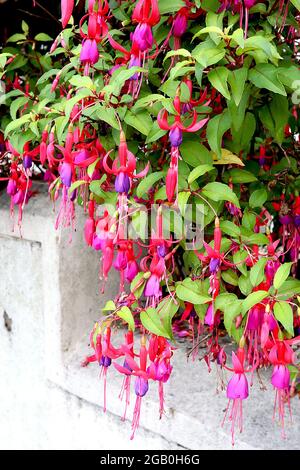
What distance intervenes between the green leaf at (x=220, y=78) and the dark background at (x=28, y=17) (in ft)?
3.33

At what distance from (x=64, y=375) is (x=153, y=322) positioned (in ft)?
2.47

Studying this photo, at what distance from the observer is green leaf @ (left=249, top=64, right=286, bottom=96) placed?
0.78 m

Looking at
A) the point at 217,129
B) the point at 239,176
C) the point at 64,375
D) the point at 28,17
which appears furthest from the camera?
the point at 28,17

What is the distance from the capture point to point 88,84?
86 cm

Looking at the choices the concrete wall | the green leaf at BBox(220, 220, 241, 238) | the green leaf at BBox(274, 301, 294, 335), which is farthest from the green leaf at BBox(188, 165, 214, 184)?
the concrete wall

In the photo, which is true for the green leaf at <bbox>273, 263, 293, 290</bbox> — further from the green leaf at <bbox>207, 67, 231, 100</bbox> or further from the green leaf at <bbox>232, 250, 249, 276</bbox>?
the green leaf at <bbox>207, 67, 231, 100</bbox>

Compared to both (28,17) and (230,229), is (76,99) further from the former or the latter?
(28,17)

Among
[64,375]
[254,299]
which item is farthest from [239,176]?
[64,375]

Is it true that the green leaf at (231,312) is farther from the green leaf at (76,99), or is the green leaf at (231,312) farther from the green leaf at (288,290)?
the green leaf at (76,99)

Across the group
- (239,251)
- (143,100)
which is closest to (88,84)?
(143,100)

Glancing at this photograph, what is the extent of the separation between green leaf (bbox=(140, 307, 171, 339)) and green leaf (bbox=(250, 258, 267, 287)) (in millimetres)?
140

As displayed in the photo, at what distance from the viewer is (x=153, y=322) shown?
841 mm

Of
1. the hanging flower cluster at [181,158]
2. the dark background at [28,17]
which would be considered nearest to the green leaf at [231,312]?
the hanging flower cluster at [181,158]
